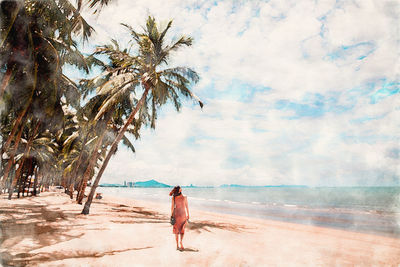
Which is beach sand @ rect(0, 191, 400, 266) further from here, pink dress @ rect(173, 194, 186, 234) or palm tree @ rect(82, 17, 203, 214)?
palm tree @ rect(82, 17, 203, 214)

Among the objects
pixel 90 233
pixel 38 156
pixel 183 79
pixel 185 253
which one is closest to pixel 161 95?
pixel 183 79

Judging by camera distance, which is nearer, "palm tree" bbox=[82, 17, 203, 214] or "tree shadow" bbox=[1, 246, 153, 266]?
"tree shadow" bbox=[1, 246, 153, 266]

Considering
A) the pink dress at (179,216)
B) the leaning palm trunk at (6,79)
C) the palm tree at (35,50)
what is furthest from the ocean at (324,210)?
the leaning palm trunk at (6,79)

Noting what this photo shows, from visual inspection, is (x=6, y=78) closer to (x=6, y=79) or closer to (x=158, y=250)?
(x=6, y=79)

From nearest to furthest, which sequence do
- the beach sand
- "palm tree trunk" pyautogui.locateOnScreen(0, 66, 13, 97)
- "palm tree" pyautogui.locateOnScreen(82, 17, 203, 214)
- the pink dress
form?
the beach sand → the pink dress → "palm tree trunk" pyautogui.locateOnScreen(0, 66, 13, 97) → "palm tree" pyautogui.locateOnScreen(82, 17, 203, 214)

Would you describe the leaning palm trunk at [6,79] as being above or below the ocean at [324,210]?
above

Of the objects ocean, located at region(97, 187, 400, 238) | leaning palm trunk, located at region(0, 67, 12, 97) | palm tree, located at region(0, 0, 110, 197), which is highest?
palm tree, located at region(0, 0, 110, 197)

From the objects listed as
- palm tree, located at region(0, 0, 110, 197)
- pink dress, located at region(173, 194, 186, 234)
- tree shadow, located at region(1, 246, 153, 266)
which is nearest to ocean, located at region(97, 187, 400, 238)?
pink dress, located at region(173, 194, 186, 234)

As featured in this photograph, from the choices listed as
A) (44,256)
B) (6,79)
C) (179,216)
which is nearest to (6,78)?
(6,79)

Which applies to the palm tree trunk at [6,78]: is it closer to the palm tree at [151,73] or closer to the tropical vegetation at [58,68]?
the tropical vegetation at [58,68]

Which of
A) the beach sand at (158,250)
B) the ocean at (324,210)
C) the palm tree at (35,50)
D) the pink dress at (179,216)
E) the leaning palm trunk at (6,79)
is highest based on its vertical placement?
the palm tree at (35,50)

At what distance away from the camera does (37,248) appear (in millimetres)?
4906

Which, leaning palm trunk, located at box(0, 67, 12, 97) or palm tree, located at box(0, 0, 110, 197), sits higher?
palm tree, located at box(0, 0, 110, 197)

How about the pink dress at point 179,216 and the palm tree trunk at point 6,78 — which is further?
the palm tree trunk at point 6,78
